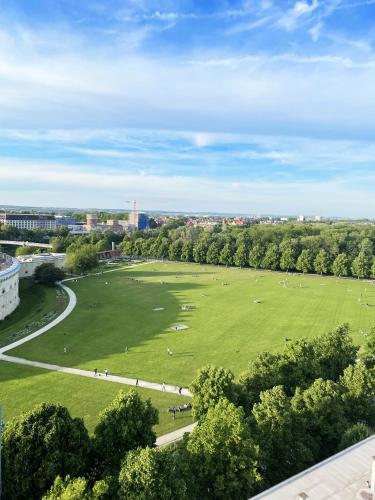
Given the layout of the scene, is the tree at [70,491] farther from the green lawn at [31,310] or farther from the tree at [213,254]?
the tree at [213,254]

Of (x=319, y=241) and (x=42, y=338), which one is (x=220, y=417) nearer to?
(x=42, y=338)

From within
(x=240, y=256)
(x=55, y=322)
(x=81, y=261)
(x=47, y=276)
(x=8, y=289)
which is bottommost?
(x=55, y=322)

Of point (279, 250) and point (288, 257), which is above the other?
point (279, 250)

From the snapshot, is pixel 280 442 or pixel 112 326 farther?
pixel 112 326

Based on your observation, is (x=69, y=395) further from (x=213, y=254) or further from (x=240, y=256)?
(x=213, y=254)

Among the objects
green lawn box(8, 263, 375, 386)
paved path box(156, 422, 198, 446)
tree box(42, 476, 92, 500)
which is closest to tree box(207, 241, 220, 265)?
green lawn box(8, 263, 375, 386)

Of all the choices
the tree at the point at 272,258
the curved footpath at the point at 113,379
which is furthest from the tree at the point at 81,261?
the tree at the point at 272,258

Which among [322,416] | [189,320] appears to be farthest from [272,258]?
[322,416]
